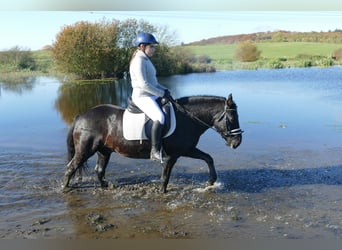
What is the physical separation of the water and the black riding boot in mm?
568

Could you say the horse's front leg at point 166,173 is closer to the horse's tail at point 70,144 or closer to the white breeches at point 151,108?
the white breeches at point 151,108

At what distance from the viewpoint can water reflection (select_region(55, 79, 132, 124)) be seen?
13.8 m

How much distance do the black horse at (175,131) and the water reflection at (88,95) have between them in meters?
7.41

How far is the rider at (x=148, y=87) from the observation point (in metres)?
4.67

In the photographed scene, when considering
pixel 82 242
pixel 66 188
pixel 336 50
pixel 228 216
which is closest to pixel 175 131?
pixel 228 216

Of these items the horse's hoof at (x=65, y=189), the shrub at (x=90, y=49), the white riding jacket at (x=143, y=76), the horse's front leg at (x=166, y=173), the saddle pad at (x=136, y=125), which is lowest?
the horse's hoof at (x=65, y=189)

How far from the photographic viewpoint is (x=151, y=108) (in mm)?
5086

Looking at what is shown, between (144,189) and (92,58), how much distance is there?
485cm

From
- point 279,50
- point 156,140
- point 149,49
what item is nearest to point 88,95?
point 279,50

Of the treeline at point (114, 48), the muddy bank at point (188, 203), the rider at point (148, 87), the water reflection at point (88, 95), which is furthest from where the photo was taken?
the water reflection at point (88, 95)

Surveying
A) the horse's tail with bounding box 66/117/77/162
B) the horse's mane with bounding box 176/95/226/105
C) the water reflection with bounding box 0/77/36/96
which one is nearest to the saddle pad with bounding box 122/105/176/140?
the horse's mane with bounding box 176/95/226/105

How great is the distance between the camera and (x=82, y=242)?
5.87 feet

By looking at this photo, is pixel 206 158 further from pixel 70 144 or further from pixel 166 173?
pixel 70 144

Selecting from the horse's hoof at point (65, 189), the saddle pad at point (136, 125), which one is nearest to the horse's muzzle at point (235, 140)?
the saddle pad at point (136, 125)
